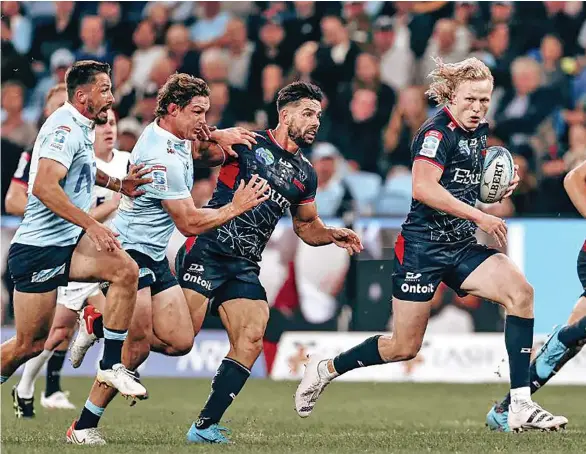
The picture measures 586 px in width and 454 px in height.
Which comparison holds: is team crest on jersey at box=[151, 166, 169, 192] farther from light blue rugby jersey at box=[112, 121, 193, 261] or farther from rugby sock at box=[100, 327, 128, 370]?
rugby sock at box=[100, 327, 128, 370]

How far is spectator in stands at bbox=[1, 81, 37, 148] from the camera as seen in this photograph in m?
16.3

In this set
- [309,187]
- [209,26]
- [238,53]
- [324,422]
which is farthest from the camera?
[209,26]

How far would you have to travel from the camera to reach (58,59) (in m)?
17.3

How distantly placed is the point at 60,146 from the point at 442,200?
2.52 meters

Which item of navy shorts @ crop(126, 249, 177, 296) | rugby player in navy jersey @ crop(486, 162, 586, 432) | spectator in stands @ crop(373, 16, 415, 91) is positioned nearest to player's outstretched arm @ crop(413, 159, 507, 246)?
rugby player in navy jersey @ crop(486, 162, 586, 432)

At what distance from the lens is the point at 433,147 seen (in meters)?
8.34

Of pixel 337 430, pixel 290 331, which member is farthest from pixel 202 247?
pixel 290 331

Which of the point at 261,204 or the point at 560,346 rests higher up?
the point at 261,204

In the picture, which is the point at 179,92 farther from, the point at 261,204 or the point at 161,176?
the point at 261,204

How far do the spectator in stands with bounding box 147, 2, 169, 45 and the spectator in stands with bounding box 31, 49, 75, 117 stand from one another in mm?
1239

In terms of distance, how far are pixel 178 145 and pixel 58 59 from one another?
948 cm

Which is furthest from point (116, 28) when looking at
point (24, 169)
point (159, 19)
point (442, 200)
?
point (442, 200)

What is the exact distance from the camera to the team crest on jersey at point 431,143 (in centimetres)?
834

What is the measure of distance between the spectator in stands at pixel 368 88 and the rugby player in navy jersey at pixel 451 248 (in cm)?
695
